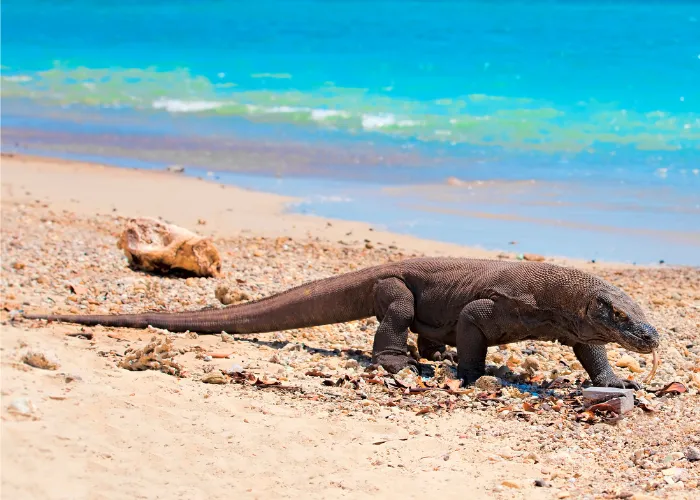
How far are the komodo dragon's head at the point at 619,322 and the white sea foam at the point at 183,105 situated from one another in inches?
1265

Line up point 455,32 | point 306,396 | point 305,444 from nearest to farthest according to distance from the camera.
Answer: point 305,444 → point 306,396 → point 455,32

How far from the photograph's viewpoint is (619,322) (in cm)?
668

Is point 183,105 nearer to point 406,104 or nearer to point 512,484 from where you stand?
point 406,104

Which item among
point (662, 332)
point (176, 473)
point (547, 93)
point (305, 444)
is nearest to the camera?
point (176, 473)

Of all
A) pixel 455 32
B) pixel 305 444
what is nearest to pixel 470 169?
pixel 305 444

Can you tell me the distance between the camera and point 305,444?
18.5ft

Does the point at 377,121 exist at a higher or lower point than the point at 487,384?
higher

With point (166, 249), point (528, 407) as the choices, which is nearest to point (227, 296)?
point (166, 249)

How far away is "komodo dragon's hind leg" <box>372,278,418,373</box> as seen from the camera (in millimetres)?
7602

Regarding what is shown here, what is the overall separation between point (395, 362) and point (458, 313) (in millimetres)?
652

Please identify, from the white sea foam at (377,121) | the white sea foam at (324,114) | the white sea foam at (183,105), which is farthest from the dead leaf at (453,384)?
the white sea foam at (183,105)

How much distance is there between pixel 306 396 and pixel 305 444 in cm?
107

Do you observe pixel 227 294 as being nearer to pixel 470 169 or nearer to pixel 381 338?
pixel 381 338

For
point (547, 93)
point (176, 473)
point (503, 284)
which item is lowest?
point (176, 473)
